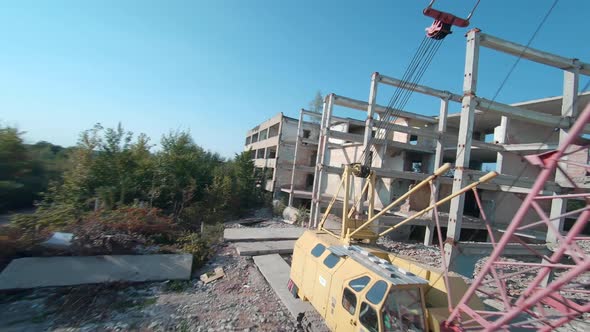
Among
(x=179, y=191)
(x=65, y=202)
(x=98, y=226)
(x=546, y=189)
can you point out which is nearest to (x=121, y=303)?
(x=98, y=226)

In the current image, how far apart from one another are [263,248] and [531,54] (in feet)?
33.1

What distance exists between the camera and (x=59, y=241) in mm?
7910

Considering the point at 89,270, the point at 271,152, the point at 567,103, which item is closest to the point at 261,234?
the point at 89,270

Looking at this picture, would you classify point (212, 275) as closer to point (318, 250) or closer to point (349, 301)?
point (318, 250)

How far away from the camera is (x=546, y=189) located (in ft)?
23.3

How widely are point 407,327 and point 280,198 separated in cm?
1570

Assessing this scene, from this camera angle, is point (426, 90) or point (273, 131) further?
point (273, 131)

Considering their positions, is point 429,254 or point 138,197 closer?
point 429,254

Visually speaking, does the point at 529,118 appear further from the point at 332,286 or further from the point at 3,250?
the point at 3,250

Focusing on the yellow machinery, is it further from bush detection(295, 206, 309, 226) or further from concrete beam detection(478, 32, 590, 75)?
bush detection(295, 206, 309, 226)

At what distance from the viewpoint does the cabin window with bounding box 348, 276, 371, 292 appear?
4.36m

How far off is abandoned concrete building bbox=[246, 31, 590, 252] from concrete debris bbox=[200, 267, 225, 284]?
625 cm

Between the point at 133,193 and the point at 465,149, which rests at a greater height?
the point at 465,149

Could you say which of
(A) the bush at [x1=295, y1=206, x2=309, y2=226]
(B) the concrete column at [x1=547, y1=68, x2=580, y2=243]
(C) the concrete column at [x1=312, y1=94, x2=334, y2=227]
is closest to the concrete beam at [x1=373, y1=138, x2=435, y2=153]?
(C) the concrete column at [x1=312, y1=94, x2=334, y2=227]
